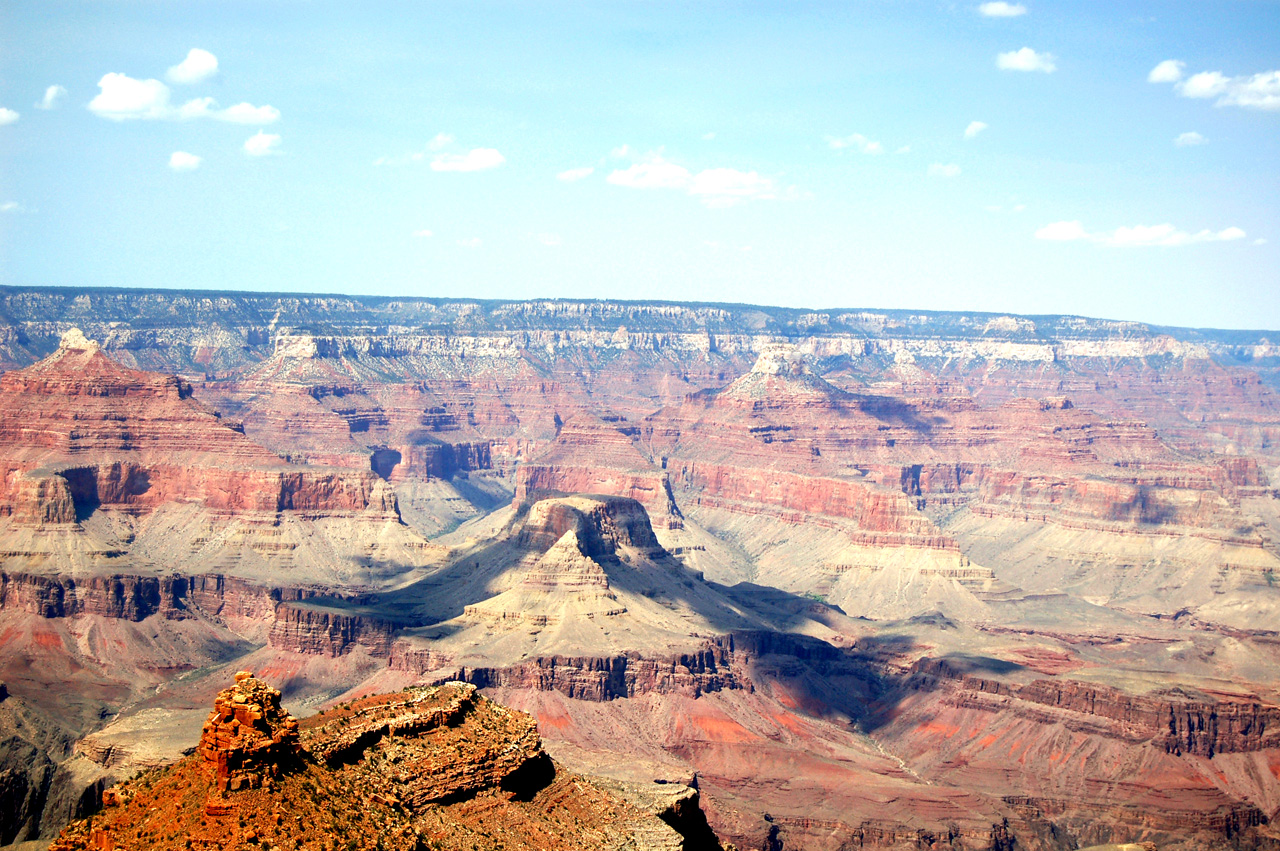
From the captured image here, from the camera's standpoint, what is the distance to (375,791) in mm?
41781

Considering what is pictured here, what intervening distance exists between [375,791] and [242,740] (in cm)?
857

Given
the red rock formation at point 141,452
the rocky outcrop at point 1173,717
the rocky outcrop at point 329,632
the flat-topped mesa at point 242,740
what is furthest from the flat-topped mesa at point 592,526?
the flat-topped mesa at point 242,740

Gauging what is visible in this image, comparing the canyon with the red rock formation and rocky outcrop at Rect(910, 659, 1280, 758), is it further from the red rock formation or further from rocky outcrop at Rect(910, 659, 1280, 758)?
the red rock formation

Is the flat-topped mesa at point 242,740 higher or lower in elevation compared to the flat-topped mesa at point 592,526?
higher

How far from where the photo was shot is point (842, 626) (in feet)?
528

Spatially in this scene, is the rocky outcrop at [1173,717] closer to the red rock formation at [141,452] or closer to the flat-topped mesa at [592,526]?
the flat-topped mesa at [592,526]

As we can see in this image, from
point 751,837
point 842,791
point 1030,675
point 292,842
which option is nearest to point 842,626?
point 1030,675

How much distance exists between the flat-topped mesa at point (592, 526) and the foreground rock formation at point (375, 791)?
85664mm

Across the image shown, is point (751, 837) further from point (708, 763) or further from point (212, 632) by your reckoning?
point (212, 632)

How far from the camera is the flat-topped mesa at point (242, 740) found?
111ft

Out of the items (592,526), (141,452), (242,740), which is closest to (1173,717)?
(592,526)

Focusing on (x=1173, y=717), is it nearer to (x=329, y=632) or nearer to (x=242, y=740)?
(x=329, y=632)

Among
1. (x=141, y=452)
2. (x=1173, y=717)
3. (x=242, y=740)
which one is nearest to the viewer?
(x=242, y=740)

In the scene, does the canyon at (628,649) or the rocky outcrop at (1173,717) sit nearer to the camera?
the canyon at (628,649)
